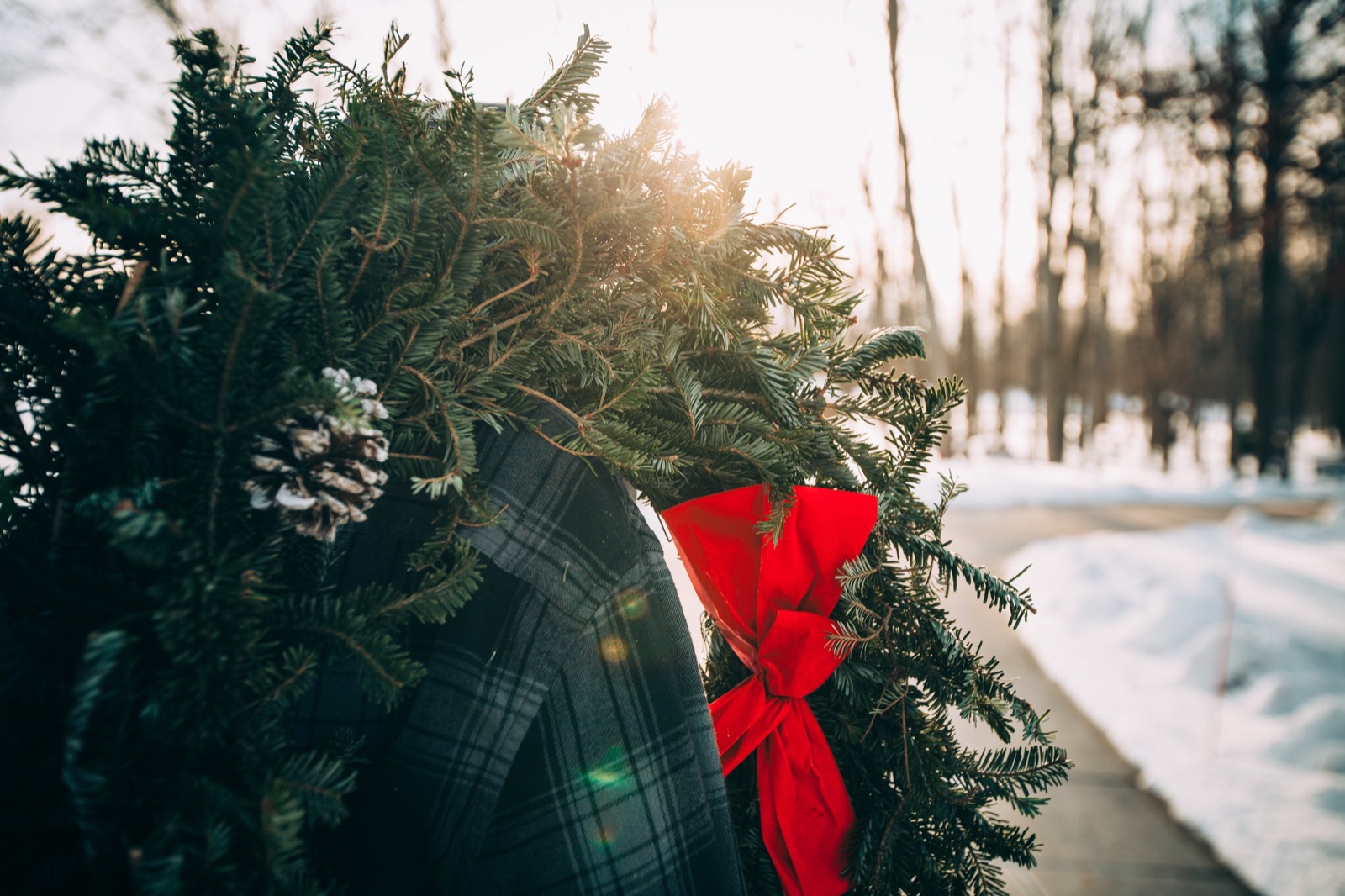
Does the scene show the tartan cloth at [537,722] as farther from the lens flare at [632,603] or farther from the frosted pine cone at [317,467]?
the frosted pine cone at [317,467]

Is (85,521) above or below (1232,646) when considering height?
above

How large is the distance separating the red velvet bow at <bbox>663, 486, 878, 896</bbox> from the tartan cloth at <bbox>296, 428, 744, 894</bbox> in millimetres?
116

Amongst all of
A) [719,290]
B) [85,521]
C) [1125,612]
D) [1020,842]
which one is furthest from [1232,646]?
[85,521]

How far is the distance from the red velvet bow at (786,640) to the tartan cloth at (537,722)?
116mm

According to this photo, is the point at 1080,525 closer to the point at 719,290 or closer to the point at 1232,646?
the point at 1232,646

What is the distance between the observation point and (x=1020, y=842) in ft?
3.88

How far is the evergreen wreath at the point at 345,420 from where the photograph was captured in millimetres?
593

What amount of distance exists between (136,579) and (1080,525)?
11.5m

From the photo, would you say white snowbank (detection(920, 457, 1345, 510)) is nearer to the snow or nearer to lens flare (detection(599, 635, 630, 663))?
the snow

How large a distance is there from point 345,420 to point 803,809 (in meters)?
0.95

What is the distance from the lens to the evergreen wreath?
593 mm

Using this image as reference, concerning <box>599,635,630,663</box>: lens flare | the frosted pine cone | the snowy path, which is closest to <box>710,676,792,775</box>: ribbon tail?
<box>599,635,630,663</box>: lens flare

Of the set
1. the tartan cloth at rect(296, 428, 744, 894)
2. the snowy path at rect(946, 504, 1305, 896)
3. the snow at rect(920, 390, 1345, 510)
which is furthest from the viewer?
the snow at rect(920, 390, 1345, 510)

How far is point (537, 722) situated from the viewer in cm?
99
